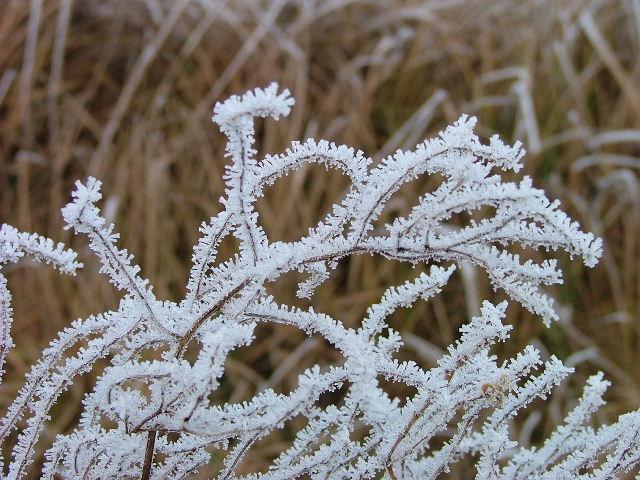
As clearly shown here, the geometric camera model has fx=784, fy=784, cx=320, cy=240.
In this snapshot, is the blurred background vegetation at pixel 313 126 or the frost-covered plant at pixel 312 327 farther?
the blurred background vegetation at pixel 313 126

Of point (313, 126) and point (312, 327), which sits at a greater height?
point (313, 126)

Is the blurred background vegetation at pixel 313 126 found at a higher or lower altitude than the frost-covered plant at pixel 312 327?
higher

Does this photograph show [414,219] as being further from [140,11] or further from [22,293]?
[140,11]

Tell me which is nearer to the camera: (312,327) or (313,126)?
(312,327)

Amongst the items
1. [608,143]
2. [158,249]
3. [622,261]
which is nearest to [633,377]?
[622,261]

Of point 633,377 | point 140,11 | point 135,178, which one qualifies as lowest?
point 633,377
